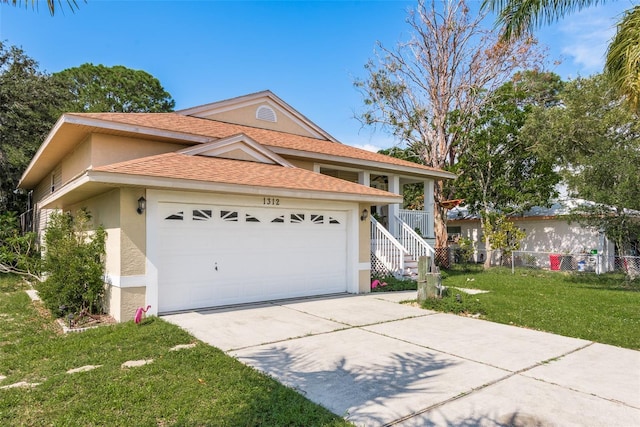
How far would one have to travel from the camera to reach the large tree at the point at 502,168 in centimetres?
1903

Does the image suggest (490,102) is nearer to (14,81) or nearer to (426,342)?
(426,342)

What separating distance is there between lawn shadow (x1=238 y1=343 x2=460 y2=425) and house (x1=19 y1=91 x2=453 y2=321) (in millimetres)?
Answer: 3268

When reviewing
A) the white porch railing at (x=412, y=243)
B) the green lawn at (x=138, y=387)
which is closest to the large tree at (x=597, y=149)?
the white porch railing at (x=412, y=243)

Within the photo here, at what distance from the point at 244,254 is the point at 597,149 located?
12519 millimetres

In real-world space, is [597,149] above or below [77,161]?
above

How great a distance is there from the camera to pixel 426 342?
6.22 m

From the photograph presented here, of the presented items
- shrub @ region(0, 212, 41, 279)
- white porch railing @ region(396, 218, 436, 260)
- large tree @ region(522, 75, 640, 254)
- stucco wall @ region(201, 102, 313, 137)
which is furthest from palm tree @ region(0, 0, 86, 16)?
white porch railing @ region(396, 218, 436, 260)

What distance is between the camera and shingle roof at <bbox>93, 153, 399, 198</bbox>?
755 cm

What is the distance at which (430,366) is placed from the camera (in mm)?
5102

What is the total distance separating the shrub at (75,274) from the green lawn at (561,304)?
270 inches

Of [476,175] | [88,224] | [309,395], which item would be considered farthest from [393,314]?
[476,175]

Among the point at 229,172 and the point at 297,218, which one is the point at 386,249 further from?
the point at 229,172

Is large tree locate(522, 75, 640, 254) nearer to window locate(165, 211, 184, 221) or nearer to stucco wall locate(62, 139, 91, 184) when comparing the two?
window locate(165, 211, 184, 221)

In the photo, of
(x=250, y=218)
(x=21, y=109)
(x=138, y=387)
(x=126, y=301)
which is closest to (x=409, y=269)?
(x=250, y=218)
